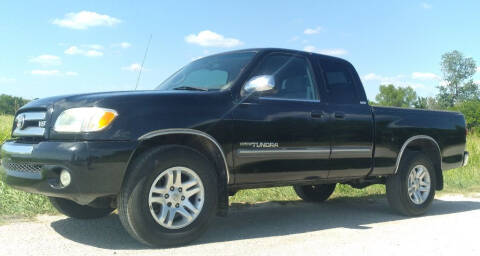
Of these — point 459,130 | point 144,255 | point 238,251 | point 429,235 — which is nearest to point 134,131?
point 144,255

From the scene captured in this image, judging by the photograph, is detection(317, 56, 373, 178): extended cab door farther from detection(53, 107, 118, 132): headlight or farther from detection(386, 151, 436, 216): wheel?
detection(53, 107, 118, 132): headlight

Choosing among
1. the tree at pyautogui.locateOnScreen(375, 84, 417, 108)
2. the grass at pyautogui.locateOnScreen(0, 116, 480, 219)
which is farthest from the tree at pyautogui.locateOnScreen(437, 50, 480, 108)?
the grass at pyautogui.locateOnScreen(0, 116, 480, 219)

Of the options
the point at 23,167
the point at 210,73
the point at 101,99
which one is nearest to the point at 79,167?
the point at 101,99

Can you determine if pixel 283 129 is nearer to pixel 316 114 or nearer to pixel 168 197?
pixel 316 114

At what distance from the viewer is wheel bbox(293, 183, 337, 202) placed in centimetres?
746

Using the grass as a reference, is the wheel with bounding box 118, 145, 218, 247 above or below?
above

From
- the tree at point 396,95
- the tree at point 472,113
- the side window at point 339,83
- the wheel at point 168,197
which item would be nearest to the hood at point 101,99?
the wheel at point 168,197

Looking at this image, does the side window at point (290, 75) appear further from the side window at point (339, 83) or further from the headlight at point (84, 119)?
the headlight at point (84, 119)

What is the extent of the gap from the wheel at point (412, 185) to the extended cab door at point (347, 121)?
0.64 m

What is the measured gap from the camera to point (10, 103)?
8711 millimetres

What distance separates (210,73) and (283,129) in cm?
100

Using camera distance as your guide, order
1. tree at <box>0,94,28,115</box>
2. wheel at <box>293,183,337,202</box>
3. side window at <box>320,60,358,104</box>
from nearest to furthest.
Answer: side window at <box>320,60,358,104</box> → wheel at <box>293,183,337,202</box> → tree at <box>0,94,28,115</box>

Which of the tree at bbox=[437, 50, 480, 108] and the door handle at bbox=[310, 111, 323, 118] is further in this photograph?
the tree at bbox=[437, 50, 480, 108]

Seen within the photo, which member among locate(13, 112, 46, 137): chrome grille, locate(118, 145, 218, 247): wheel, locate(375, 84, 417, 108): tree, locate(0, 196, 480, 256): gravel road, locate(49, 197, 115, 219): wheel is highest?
locate(375, 84, 417, 108): tree
